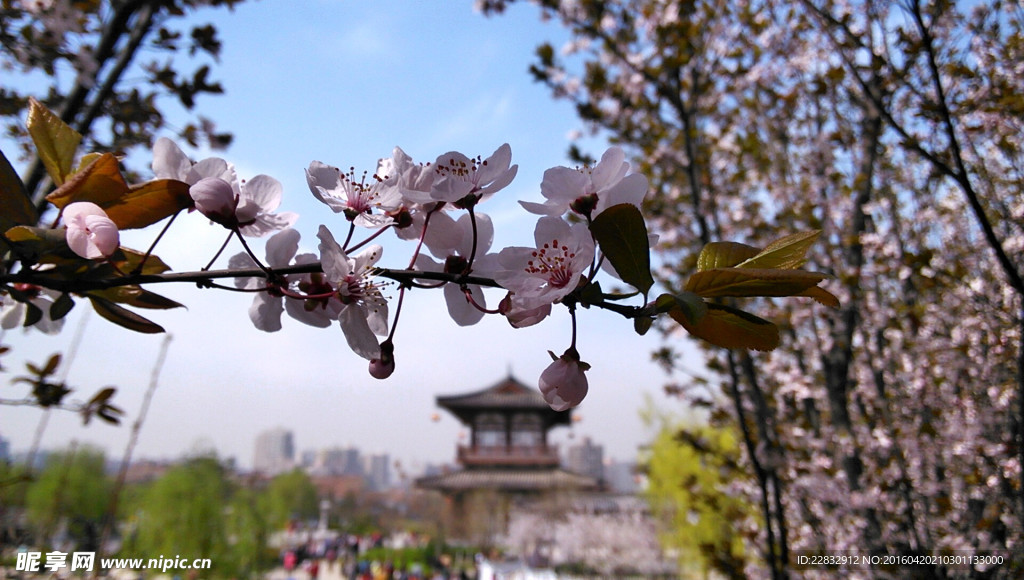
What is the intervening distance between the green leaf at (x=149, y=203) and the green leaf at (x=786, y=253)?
52 cm

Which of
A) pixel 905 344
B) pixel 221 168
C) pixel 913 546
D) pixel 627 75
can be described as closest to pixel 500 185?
pixel 221 168

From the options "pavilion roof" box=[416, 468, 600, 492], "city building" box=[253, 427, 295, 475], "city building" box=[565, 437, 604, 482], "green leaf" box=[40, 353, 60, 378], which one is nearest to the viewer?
"green leaf" box=[40, 353, 60, 378]

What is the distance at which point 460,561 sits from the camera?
19125mm

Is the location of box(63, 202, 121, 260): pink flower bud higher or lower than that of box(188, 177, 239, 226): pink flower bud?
lower

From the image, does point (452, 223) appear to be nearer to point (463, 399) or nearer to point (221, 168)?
point (221, 168)

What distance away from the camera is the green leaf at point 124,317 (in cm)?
55

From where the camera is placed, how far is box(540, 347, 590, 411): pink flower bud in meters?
0.51

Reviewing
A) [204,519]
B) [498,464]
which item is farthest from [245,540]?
[498,464]

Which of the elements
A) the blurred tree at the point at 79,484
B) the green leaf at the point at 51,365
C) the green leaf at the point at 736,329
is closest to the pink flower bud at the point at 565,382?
the green leaf at the point at 736,329

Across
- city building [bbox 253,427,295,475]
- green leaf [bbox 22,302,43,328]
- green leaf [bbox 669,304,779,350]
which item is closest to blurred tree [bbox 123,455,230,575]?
green leaf [bbox 22,302,43,328]

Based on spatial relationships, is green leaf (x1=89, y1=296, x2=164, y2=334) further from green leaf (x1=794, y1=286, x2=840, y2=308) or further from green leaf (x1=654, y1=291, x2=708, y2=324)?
green leaf (x1=794, y1=286, x2=840, y2=308)

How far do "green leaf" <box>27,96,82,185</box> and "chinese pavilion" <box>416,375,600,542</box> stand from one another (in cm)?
1689

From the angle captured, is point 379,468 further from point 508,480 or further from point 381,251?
point 381,251

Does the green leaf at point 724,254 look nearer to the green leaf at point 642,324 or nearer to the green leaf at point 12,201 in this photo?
the green leaf at point 642,324
